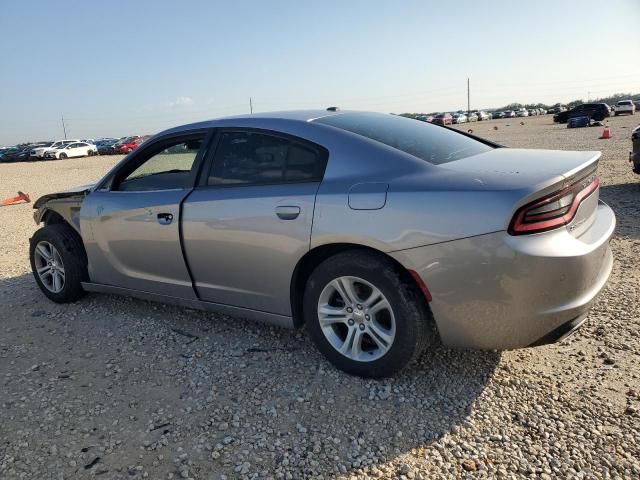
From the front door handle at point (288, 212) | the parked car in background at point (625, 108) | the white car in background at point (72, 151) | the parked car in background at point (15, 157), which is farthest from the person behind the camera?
the parked car in background at point (625, 108)

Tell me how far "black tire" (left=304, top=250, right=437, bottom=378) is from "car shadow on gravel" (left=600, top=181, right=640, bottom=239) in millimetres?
4026

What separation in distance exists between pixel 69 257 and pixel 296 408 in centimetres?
274

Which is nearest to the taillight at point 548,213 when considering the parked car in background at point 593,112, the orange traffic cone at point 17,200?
the orange traffic cone at point 17,200

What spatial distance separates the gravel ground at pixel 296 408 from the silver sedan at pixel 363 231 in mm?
295

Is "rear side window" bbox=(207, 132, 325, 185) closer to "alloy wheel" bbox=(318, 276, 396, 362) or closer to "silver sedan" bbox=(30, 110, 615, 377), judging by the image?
"silver sedan" bbox=(30, 110, 615, 377)

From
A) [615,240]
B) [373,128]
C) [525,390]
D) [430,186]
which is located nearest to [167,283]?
[373,128]

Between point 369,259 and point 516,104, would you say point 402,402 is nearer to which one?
point 369,259

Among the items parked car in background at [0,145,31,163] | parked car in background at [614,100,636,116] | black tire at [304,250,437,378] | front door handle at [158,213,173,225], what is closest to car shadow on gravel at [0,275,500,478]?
black tire at [304,250,437,378]

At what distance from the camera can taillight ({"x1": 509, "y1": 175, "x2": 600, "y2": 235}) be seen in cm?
Result: 238

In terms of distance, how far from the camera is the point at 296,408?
9.07 feet

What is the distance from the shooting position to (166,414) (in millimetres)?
2777

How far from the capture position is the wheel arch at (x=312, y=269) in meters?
2.76

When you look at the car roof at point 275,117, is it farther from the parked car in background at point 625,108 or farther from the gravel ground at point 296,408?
the parked car in background at point 625,108

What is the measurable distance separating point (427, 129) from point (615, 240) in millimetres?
3126
